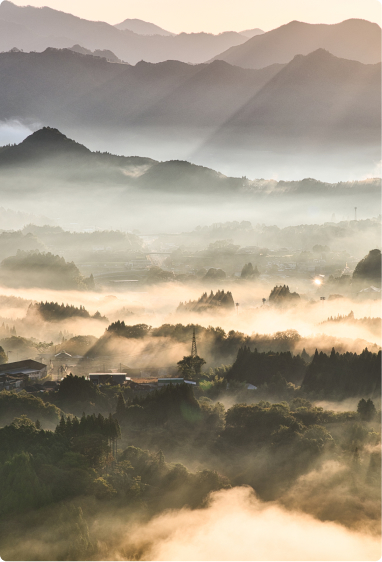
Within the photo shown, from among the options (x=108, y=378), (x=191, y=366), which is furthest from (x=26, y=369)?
(x=191, y=366)

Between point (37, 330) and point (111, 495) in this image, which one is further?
point (37, 330)

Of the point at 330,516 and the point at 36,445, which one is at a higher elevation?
the point at 36,445

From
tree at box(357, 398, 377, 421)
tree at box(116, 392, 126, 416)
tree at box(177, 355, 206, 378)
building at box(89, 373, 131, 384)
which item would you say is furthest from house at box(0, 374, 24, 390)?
tree at box(357, 398, 377, 421)

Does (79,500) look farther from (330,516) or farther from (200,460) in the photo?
(330,516)

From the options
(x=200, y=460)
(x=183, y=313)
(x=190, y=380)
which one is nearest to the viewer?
(x=200, y=460)

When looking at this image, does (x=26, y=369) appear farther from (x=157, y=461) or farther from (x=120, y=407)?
(x=157, y=461)

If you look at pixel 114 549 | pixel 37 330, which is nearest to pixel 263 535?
pixel 114 549

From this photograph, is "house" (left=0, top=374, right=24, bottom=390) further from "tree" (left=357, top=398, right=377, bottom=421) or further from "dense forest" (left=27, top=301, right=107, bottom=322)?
"dense forest" (left=27, top=301, right=107, bottom=322)

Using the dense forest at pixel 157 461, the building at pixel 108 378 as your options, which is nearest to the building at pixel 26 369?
the building at pixel 108 378

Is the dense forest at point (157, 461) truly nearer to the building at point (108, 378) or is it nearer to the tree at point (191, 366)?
the building at point (108, 378)
